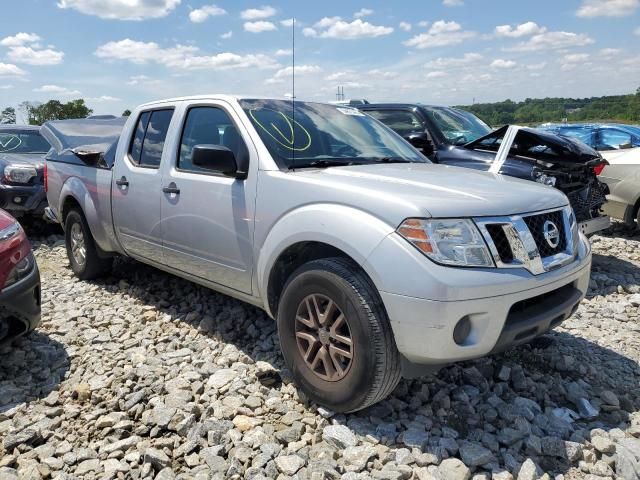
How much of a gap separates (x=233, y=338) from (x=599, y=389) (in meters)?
2.48

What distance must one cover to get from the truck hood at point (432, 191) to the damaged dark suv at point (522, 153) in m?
2.69

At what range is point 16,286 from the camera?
11.5 ft

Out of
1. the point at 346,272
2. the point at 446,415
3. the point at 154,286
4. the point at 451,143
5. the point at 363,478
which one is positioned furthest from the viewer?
the point at 451,143

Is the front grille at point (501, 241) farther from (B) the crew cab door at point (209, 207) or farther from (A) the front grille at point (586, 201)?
(A) the front grille at point (586, 201)

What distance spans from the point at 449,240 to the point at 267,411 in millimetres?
1421

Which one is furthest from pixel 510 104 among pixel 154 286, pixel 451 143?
pixel 154 286

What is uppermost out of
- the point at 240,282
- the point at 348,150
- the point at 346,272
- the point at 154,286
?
the point at 348,150

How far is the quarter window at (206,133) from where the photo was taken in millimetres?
3615

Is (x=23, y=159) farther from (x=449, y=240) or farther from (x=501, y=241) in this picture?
(x=501, y=241)

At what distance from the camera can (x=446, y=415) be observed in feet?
9.91

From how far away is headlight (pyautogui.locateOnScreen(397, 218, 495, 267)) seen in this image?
8.19 feet

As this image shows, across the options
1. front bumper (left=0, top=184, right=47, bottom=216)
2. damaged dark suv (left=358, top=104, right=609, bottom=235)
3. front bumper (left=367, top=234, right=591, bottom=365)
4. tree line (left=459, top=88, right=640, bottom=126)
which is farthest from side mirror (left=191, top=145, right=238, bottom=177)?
tree line (left=459, top=88, right=640, bottom=126)

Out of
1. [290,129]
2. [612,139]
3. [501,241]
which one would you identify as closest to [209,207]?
[290,129]

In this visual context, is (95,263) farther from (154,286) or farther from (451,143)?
(451,143)
